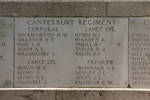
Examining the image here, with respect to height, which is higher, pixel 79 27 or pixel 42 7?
pixel 42 7

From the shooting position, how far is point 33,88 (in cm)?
672

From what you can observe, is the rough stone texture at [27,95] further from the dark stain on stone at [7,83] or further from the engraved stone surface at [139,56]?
the engraved stone surface at [139,56]

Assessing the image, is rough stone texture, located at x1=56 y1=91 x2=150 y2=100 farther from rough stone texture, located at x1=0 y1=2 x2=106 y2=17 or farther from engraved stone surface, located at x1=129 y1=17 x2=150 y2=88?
rough stone texture, located at x1=0 y1=2 x2=106 y2=17

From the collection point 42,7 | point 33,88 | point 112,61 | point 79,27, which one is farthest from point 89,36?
point 33,88

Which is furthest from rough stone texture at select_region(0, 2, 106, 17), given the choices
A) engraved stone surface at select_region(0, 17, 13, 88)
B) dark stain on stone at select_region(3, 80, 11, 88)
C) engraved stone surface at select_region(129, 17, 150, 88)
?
dark stain on stone at select_region(3, 80, 11, 88)

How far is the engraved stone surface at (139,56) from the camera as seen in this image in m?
6.77

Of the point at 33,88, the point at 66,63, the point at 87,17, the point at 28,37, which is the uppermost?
the point at 87,17

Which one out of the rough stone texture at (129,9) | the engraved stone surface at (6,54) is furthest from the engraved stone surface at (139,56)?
the engraved stone surface at (6,54)

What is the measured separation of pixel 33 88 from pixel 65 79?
27.5 inches

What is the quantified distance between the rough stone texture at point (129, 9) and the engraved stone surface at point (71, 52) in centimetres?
15

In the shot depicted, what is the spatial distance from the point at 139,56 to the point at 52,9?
2.10 metres

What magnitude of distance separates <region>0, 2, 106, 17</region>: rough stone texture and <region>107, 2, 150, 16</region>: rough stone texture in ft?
0.56

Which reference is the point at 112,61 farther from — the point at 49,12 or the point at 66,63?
the point at 49,12

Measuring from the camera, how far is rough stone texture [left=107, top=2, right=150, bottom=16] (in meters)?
6.84
